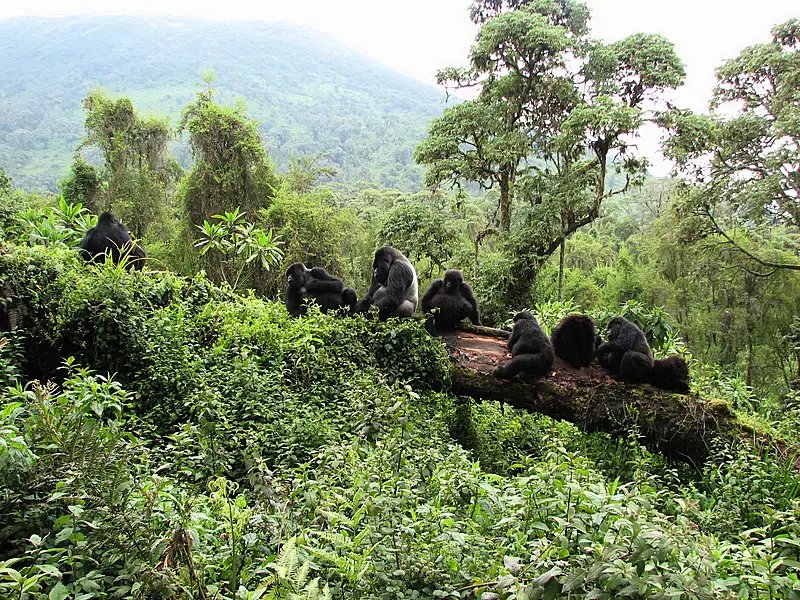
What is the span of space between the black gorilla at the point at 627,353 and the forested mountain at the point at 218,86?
166 feet

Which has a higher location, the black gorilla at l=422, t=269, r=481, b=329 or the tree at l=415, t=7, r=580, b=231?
the tree at l=415, t=7, r=580, b=231

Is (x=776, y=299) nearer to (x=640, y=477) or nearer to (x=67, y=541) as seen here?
(x=640, y=477)

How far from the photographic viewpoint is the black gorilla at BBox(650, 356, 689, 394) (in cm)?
561

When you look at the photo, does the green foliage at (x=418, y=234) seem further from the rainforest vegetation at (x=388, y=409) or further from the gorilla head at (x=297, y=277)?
the gorilla head at (x=297, y=277)

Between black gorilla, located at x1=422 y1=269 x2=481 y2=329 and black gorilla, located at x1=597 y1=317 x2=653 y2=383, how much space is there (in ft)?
6.03

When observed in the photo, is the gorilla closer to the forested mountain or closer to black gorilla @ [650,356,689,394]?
black gorilla @ [650,356,689,394]

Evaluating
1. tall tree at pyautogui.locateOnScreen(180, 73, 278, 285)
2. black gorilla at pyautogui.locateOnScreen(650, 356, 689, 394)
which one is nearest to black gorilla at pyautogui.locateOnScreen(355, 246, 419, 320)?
black gorilla at pyautogui.locateOnScreen(650, 356, 689, 394)

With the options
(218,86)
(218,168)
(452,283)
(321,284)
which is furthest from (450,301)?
(218,86)

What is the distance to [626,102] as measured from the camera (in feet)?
46.7

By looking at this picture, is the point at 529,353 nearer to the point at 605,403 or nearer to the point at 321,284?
the point at 605,403

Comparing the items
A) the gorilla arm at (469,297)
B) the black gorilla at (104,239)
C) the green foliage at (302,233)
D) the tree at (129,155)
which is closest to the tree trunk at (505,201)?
the green foliage at (302,233)

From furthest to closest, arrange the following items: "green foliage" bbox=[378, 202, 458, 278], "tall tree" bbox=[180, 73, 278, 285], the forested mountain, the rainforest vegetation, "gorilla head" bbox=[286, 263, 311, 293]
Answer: the forested mountain
"green foliage" bbox=[378, 202, 458, 278]
"tall tree" bbox=[180, 73, 278, 285]
"gorilla head" bbox=[286, 263, 311, 293]
the rainforest vegetation

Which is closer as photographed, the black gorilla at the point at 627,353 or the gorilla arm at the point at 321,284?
the black gorilla at the point at 627,353

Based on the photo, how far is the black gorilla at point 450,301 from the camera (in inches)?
278
